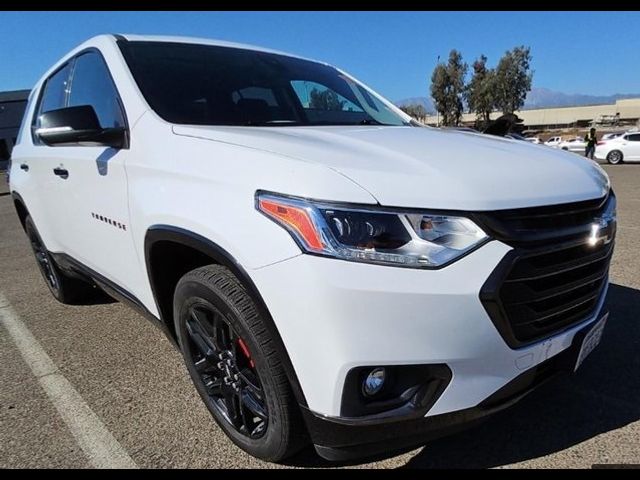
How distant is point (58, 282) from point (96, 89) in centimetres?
193

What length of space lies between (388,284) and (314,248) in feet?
0.84

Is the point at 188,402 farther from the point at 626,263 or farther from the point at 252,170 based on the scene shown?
the point at 626,263

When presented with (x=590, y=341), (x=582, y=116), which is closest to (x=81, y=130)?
(x=590, y=341)

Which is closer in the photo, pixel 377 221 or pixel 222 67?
pixel 377 221

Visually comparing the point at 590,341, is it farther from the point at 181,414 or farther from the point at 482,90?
the point at 482,90

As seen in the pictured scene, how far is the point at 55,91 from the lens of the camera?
3.63 metres

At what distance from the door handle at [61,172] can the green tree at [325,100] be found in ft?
5.04

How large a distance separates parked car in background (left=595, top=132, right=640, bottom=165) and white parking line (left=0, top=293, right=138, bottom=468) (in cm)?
2396

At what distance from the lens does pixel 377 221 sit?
5.10 feet

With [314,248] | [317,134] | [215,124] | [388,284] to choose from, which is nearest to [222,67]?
[215,124]

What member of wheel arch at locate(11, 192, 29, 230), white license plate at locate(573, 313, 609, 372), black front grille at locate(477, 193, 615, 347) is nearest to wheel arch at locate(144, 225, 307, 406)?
black front grille at locate(477, 193, 615, 347)

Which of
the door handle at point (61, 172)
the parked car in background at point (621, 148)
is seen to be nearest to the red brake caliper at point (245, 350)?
the door handle at point (61, 172)

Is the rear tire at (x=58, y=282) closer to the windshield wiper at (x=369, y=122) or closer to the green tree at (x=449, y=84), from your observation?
the windshield wiper at (x=369, y=122)
